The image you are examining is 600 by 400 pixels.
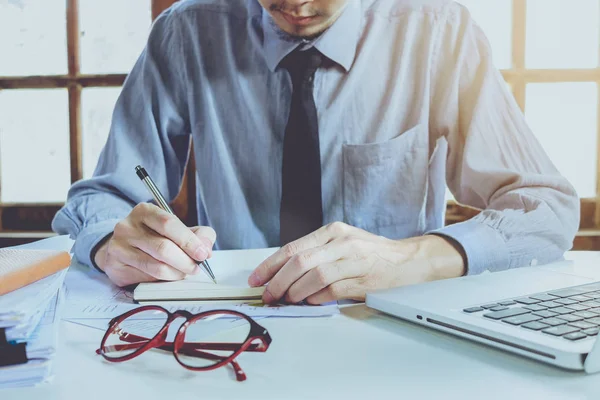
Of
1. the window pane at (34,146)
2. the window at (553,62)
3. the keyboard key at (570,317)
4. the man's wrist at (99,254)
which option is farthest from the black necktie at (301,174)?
the window pane at (34,146)

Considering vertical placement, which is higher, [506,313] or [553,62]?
[553,62]

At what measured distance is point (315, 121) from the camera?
1154 millimetres

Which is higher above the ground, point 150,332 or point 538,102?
point 538,102

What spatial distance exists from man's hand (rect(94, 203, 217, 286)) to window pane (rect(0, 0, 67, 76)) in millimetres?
1521

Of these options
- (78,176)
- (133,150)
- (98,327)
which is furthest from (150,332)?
(78,176)

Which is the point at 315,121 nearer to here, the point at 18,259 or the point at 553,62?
the point at 18,259

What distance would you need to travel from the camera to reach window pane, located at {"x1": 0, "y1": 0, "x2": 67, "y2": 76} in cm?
206

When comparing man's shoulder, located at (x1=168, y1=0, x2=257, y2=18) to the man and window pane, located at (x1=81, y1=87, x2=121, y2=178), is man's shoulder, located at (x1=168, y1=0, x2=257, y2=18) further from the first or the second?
window pane, located at (x1=81, y1=87, x2=121, y2=178)

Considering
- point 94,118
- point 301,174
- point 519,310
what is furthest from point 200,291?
point 94,118

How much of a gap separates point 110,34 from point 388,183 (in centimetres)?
139

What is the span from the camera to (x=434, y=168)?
133 centimetres

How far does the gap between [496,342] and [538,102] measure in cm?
166

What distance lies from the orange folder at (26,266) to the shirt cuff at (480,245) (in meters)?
0.55

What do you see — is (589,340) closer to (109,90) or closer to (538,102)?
(538,102)
